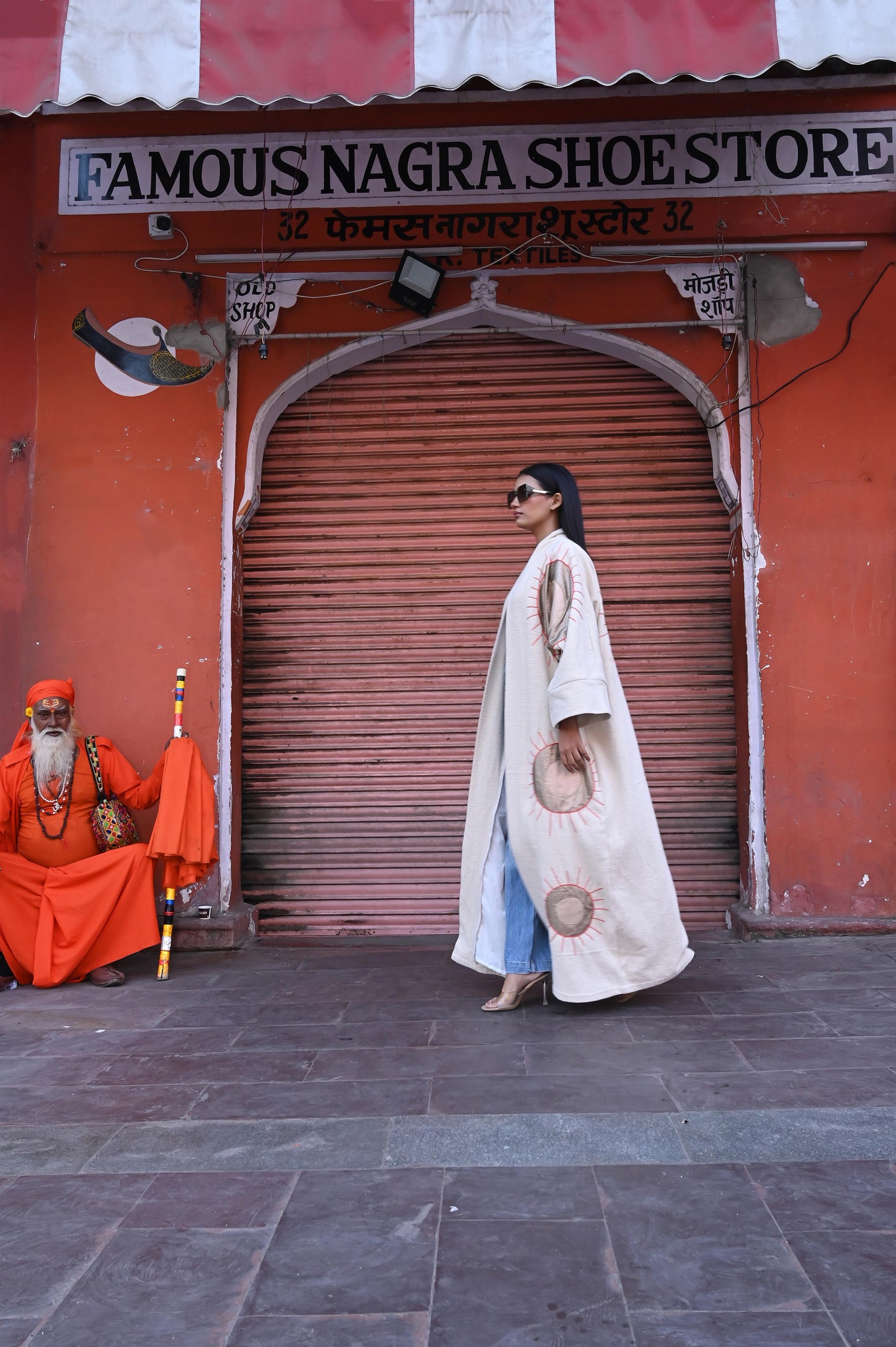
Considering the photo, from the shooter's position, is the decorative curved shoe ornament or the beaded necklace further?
the decorative curved shoe ornament

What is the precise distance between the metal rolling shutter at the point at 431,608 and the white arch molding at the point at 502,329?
3.7 inches

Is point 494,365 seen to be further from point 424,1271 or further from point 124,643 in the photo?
point 424,1271

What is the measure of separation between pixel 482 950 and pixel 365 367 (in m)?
3.33

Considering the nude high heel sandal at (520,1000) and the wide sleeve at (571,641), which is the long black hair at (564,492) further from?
the nude high heel sandal at (520,1000)

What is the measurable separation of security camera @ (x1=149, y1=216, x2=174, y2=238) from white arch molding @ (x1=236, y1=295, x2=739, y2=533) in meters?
1.00

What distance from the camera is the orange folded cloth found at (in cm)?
446

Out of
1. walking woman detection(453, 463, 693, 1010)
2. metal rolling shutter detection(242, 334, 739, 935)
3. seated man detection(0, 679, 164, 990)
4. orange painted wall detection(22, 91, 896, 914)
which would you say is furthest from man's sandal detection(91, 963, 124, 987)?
walking woman detection(453, 463, 693, 1010)

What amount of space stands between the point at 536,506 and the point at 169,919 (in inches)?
97.7

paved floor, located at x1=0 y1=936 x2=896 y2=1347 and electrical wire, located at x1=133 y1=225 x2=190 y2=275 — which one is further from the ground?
electrical wire, located at x1=133 y1=225 x2=190 y2=275

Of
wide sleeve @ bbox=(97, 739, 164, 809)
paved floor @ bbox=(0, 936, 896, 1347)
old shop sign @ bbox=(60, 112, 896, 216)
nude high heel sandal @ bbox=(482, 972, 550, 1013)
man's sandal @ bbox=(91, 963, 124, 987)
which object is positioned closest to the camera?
paved floor @ bbox=(0, 936, 896, 1347)

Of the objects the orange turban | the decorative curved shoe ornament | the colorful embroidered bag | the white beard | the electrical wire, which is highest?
the electrical wire

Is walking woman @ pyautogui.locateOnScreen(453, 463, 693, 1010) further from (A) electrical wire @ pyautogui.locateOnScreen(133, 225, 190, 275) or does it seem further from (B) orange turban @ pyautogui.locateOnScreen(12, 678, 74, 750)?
(A) electrical wire @ pyautogui.locateOnScreen(133, 225, 190, 275)

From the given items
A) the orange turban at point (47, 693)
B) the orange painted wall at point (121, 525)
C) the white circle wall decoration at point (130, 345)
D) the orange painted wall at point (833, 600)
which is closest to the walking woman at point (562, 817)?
the orange painted wall at point (833, 600)

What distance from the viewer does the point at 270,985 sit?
13.9 feet
